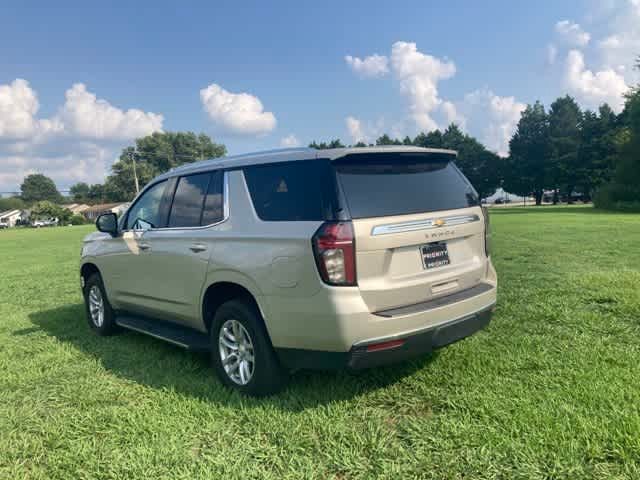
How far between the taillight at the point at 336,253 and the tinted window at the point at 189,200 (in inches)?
64.4

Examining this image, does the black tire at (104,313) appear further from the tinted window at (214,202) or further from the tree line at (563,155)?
the tree line at (563,155)

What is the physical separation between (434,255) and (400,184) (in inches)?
23.0

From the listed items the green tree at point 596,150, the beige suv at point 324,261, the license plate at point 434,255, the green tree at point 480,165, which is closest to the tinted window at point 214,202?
the beige suv at point 324,261

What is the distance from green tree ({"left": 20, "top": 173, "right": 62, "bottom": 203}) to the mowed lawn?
164 meters

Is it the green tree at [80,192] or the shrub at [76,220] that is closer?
the shrub at [76,220]

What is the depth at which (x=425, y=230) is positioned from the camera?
11.0ft

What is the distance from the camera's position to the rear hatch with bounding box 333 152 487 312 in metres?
3.12

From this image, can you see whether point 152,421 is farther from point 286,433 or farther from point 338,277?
point 338,277

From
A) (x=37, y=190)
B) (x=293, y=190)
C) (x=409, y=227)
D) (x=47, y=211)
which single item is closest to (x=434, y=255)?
(x=409, y=227)

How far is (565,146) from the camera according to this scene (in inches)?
2628

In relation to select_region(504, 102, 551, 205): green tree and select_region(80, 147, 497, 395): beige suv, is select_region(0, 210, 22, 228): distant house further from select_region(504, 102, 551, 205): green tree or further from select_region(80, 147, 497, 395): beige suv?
select_region(80, 147, 497, 395): beige suv

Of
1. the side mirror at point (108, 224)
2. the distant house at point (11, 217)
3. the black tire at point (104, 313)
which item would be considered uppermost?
the distant house at point (11, 217)

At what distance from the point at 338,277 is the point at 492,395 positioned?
4.92 ft

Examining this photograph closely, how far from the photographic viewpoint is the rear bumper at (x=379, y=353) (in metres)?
3.08
